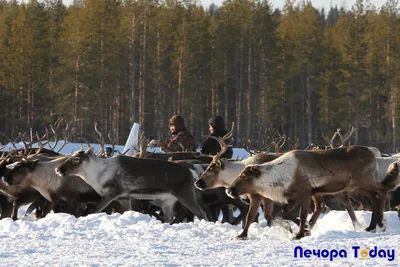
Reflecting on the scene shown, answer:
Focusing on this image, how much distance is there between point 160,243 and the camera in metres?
6.72

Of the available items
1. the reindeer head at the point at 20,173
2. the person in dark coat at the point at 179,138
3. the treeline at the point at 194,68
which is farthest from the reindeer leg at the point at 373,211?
the treeline at the point at 194,68

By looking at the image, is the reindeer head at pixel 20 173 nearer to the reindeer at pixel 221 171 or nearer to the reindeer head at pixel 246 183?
the reindeer at pixel 221 171

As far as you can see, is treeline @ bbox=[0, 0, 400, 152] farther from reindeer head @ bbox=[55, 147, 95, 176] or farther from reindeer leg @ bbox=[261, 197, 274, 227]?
reindeer leg @ bbox=[261, 197, 274, 227]

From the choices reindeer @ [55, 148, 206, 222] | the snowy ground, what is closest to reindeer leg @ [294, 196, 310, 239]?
the snowy ground

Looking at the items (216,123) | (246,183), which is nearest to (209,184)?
(246,183)

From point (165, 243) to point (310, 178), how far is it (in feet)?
6.07

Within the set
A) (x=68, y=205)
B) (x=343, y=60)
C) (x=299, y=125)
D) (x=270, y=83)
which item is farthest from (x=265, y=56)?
(x=68, y=205)

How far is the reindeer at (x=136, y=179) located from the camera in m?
9.67

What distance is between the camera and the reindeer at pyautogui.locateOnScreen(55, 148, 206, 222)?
9.67 meters

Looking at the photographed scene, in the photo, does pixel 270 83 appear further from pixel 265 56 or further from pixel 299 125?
pixel 299 125

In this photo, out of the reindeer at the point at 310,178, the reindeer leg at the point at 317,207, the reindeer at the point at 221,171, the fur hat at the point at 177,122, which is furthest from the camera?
the fur hat at the point at 177,122

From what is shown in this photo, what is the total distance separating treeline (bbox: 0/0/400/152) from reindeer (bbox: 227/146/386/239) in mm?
31390

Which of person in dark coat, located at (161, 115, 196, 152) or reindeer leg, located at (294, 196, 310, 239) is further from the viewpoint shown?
person in dark coat, located at (161, 115, 196, 152)

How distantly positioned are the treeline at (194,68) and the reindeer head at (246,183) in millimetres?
31536
